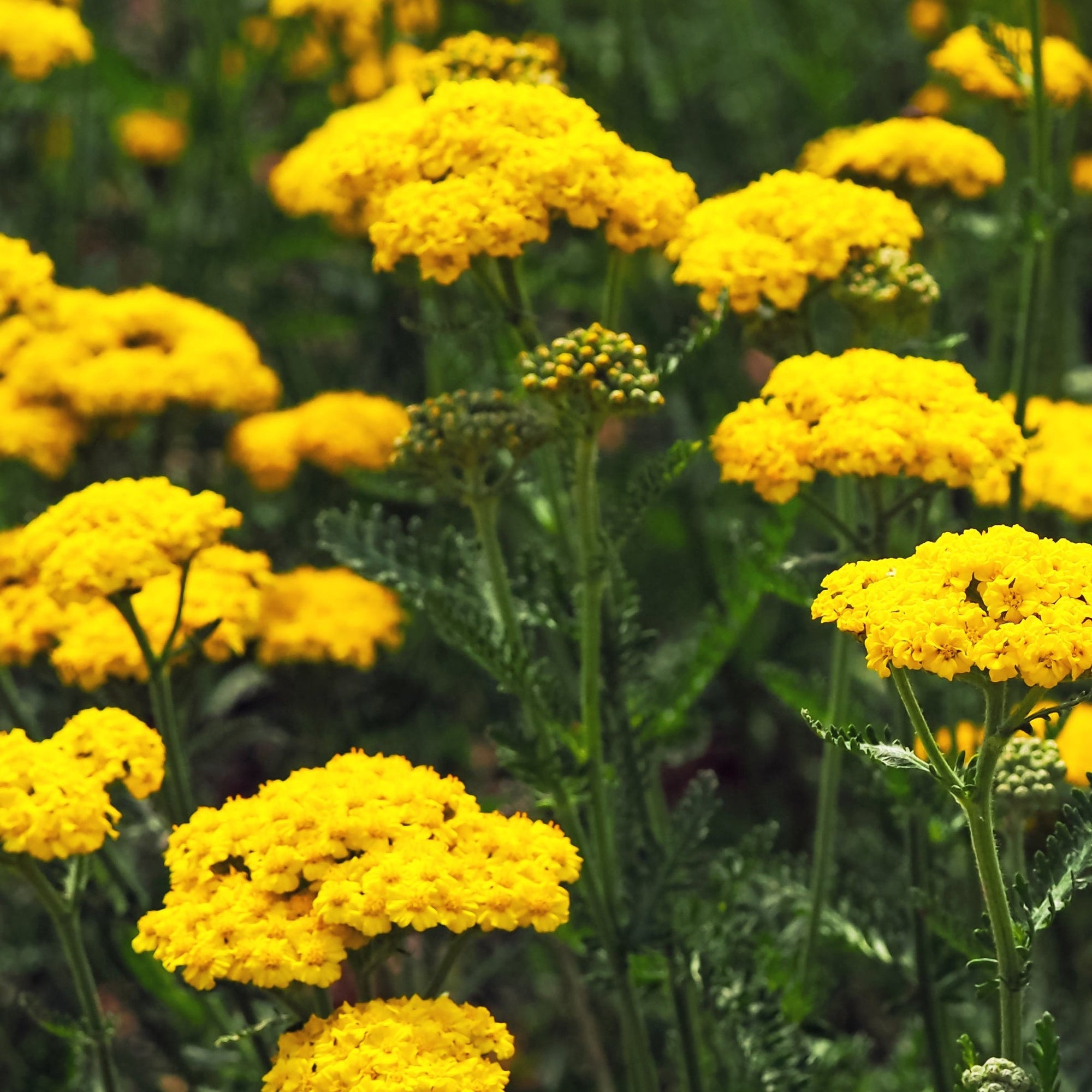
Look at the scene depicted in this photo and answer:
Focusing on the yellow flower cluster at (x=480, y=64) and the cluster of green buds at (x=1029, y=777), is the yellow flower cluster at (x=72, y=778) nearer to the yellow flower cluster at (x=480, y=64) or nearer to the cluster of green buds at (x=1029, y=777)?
the cluster of green buds at (x=1029, y=777)

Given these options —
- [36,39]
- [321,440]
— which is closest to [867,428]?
[321,440]

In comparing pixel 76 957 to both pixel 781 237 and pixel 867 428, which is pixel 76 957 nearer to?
pixel 867 428

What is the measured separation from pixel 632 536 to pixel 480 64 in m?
1.23

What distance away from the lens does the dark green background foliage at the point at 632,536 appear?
3670mm

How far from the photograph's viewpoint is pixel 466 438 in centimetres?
323

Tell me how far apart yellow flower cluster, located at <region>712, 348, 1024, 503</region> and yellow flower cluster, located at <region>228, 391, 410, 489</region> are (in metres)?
1.56

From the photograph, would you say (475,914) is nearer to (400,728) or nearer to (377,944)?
(377,944)

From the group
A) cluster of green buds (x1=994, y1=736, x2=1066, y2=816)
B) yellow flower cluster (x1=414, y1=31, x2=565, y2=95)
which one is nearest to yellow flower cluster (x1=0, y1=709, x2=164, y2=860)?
cluster of green buds (x1=994, y1=736, x2=1066, y2=816)

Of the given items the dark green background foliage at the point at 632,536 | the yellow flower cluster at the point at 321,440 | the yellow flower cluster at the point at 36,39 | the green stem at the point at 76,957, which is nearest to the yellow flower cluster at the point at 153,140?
the dark green background foliage at the point at 632,536

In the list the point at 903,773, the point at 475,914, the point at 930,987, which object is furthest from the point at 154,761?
the point at 930,987

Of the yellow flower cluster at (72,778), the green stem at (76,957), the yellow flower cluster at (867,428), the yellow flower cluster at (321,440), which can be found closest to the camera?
the yellow flower cluster at (72,778)

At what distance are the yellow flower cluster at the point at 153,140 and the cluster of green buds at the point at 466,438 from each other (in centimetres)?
463

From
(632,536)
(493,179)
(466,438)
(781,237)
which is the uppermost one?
(493,179)

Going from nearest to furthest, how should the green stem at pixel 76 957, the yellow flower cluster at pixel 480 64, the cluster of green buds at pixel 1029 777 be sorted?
the green stem at pixel 76 957 → the cluster of green buds at pixel 1029 777 → the yellow flower cluster at pixel 480 64
